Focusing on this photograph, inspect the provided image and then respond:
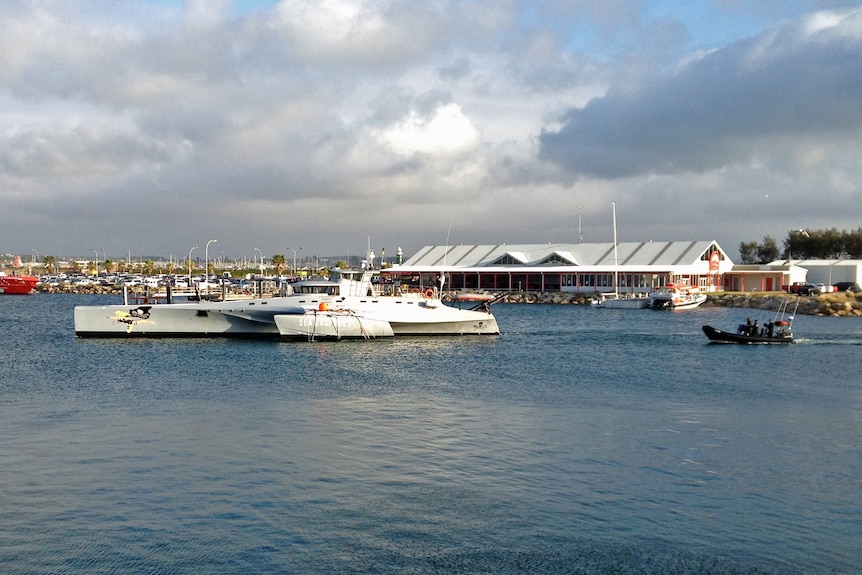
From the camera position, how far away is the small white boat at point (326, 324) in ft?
159

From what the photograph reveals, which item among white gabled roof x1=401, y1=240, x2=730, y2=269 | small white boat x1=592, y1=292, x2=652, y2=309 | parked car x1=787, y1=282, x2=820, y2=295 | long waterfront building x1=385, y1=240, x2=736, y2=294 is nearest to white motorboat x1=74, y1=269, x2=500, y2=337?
small white boat x1=592, y1=292, x2=652, y2=309

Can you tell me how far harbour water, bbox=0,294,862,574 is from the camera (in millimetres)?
13203

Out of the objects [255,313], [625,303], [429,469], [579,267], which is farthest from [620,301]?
[429,469]

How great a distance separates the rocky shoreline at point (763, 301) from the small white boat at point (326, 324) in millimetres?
17870

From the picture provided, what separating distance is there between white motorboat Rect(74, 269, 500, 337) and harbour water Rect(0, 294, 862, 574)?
13.2 m

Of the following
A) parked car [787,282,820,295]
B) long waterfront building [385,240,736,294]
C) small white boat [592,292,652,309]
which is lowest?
small white boat [592,292,652,309]

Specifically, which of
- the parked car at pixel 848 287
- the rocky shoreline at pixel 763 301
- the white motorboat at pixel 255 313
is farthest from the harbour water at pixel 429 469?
the parked car at pixel 848 287

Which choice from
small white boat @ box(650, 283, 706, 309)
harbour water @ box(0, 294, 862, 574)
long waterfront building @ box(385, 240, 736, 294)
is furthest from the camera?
long waterfront building @ box(385, 240, 736, 294)

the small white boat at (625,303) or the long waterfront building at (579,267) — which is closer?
the small white boat at (625,303)

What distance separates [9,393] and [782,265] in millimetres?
99743

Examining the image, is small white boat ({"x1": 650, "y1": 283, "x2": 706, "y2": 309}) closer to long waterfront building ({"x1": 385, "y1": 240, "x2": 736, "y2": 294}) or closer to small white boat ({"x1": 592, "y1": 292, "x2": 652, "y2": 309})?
small white boat ({"x1": 592, "y1": 292, "x2": 652, "y2": 309})

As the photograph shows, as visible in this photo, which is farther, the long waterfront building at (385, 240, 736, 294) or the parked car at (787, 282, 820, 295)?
the long waterfront building at (385, 240, 736, 294)

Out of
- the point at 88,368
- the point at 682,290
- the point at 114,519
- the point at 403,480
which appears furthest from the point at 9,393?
the point at 682,290

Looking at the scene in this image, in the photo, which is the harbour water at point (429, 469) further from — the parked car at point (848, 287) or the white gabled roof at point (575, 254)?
the parked car at point (848, 287)
